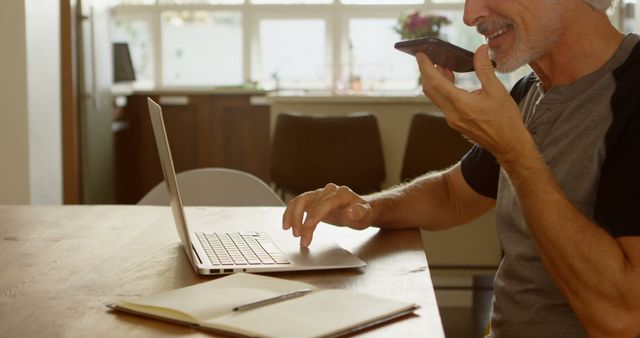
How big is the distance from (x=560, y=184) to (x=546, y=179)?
0.48ft

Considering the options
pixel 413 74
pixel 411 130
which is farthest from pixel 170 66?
pixel 411 130

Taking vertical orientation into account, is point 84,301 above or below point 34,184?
above

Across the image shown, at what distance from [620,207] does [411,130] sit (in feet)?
7.98

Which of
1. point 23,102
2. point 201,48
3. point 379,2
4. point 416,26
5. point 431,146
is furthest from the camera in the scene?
point 201,48

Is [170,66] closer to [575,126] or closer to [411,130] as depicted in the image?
[411,130]

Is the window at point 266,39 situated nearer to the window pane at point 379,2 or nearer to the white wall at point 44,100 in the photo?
the window pane at point 379,2

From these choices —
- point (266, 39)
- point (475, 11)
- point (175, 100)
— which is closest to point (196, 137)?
point (175, 100)

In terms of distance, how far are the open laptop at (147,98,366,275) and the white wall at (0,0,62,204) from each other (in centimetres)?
260

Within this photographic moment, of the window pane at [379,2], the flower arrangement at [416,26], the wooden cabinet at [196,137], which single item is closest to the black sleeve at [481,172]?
the flower arrangement at [416,26]

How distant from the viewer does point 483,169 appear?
185 cm

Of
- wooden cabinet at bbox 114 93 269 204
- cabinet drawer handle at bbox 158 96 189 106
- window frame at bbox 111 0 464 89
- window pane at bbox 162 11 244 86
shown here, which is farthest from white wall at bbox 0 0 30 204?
window pane at bbox 162 11 244 86

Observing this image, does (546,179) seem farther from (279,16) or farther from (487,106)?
(279,16)

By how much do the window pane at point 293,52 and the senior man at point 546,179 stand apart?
479cm

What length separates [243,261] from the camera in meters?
1.40
